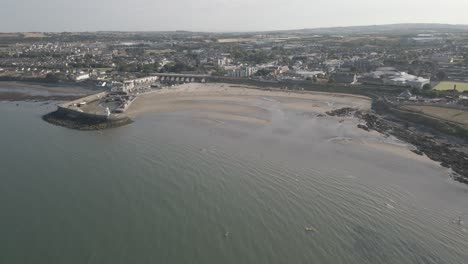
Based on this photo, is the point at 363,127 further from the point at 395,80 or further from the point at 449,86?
the point at 449,86

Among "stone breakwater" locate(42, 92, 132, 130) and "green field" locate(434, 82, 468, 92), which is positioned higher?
"green field" locate(434, 82, 468, 92)

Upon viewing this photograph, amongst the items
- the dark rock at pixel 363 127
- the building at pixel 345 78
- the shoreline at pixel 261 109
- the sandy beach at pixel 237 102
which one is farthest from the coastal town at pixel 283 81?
the sandy beach at pixel 237 102

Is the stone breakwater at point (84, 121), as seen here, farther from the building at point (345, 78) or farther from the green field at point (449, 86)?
the green field at point (449, 86)

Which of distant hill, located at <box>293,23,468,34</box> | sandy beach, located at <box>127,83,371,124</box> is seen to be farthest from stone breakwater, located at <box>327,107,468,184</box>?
distant hill, located at <box>293,23,468,34</box>

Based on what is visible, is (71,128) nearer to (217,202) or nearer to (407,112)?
(217,202)

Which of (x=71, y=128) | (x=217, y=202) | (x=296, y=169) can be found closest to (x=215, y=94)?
(x=71, y=128)

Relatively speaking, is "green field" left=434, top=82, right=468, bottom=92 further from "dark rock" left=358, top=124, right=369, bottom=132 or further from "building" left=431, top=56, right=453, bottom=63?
"building" left=431, top=56, right=453, bottom=63

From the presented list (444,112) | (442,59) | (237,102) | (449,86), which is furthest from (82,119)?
(442,59)
